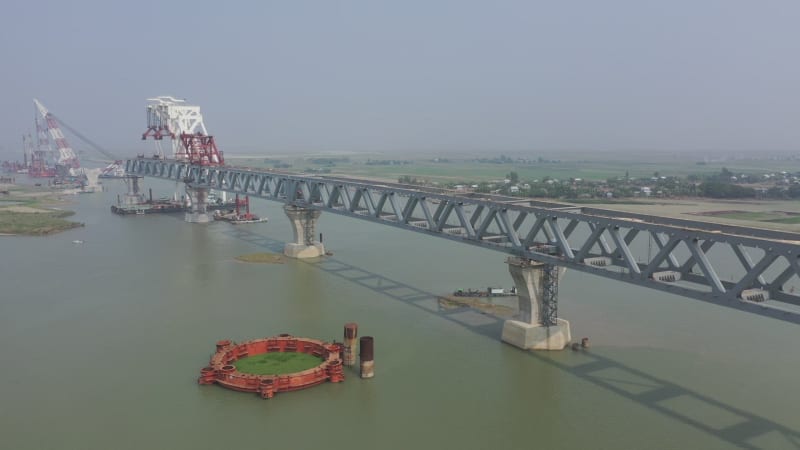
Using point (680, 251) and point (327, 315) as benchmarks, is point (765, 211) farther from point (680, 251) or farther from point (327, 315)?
point (327, 315)

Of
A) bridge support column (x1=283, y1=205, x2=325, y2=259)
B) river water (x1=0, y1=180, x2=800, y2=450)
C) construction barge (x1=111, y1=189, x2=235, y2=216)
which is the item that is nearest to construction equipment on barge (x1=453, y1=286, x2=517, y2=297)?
river water (x1=0, y1=180, x2=800, y2=450)

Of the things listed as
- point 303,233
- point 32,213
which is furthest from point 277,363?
point 32,213

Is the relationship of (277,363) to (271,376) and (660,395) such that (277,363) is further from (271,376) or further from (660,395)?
(660,395)

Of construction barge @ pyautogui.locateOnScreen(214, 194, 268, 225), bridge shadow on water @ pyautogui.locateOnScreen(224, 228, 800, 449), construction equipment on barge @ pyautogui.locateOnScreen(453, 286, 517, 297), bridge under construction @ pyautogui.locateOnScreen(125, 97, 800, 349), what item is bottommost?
bridge shadow on water @ pyautogui.locateOnScreen(224, 228, 800, 449)

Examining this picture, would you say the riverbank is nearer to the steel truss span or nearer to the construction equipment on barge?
the steel truss span

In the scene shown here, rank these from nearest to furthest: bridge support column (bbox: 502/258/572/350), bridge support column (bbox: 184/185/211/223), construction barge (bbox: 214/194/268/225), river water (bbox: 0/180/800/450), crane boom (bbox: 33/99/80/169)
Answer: river water (bbox: 0/180/800/450) → bridge support column (bbox: 502/258/572/350) → construction barge (bbox: 214/194/268/225) → bridge support column (bbox: 184/185/211/223) → crane boom (bbox: 33/99/80/169)

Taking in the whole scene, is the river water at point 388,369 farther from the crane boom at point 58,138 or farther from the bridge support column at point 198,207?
the crane boom at point 58,138

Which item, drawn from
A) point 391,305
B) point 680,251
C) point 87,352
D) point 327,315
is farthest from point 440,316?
point 680,251
